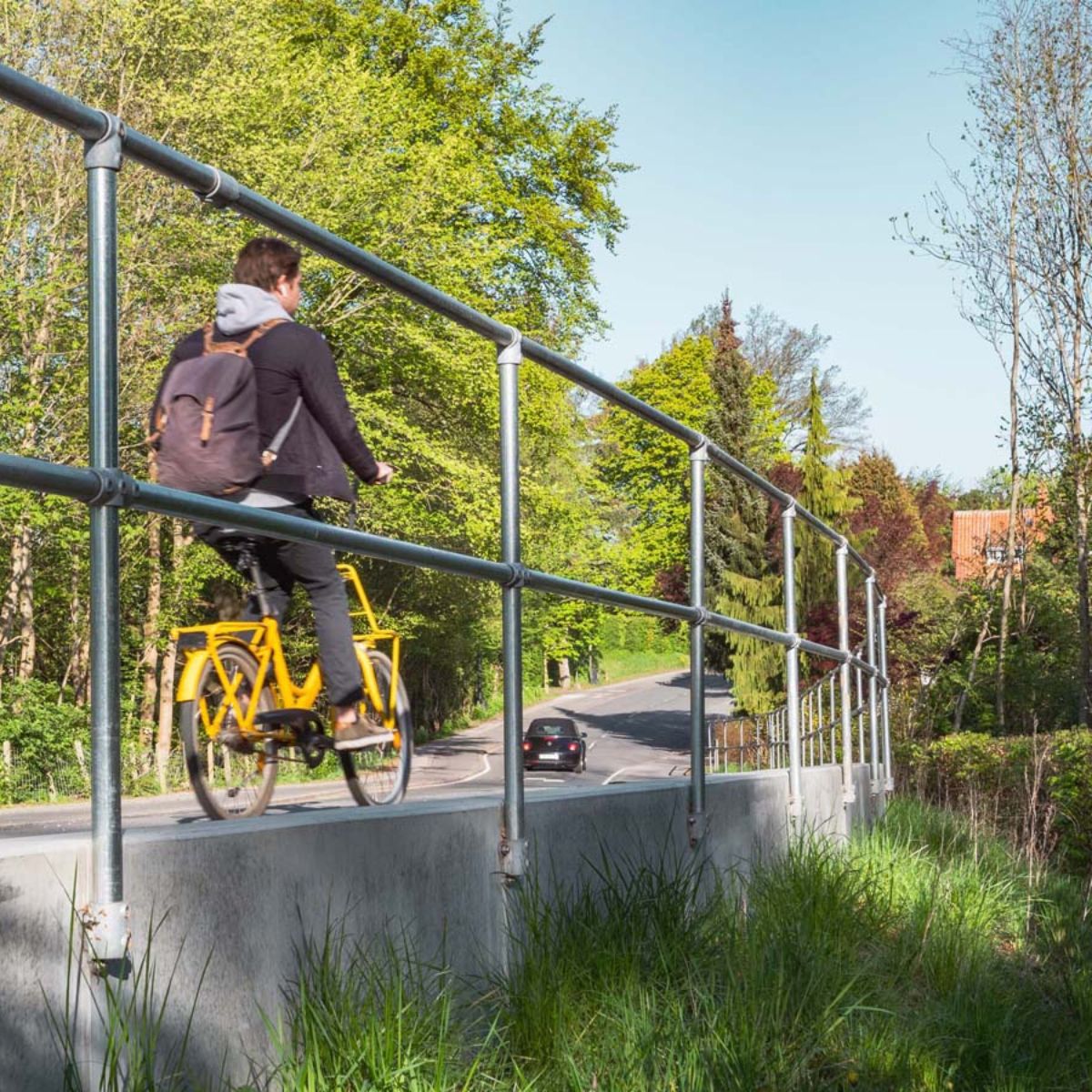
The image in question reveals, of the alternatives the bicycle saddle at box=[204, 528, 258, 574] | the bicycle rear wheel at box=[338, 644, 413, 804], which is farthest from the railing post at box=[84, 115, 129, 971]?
the bicycle rear wheel at box=[338, 644, 413, 804]

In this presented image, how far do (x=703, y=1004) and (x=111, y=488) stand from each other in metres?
1.91

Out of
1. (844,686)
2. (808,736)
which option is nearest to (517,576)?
(808,736)

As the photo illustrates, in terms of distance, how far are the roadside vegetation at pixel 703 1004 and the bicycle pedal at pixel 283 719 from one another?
80cm

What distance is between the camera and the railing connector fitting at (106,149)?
2.21 m

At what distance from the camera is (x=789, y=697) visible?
6391mm

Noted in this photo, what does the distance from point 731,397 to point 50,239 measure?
136 feet

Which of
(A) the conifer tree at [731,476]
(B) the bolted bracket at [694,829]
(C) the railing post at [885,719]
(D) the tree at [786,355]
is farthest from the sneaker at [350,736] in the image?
(D) the tree at [786,355]

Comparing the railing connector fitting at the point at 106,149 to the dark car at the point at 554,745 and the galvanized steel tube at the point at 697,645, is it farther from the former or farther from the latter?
the galvanized steel tube at the point at 697,645

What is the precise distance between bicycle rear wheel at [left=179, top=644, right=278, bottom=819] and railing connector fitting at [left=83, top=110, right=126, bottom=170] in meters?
1.79

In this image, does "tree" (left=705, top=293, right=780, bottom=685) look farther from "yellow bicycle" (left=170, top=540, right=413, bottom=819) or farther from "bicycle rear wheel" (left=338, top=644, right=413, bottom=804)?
"yellow bicycle" (left=170, top=540, right=413, bottom=819)

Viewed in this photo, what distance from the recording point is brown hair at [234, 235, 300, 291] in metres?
3.87

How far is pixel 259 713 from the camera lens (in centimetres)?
392

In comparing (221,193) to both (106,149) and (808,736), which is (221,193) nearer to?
(106,149)

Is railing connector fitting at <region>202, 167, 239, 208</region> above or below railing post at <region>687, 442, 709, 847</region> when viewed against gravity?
above
